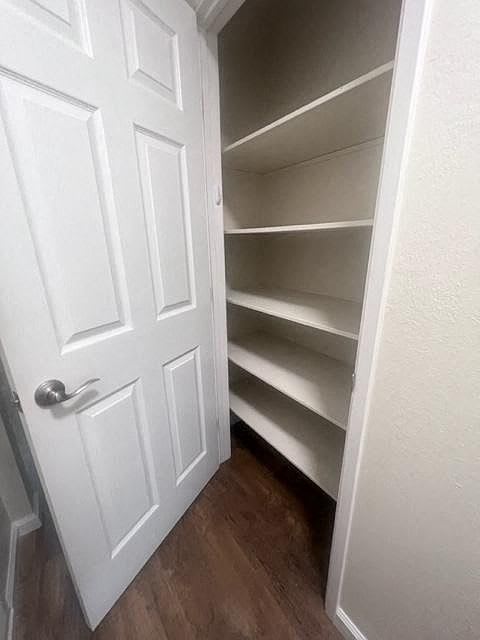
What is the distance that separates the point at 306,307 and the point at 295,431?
0.65 metres

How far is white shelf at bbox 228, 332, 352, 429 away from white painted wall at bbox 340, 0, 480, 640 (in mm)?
293

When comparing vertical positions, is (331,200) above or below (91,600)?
above

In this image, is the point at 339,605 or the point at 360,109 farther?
the point at 339,605

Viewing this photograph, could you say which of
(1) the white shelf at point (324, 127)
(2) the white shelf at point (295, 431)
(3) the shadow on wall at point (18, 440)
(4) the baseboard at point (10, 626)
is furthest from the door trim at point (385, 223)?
(3) the shadow on wall at point (18, 440)

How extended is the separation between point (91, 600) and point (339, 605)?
864mm

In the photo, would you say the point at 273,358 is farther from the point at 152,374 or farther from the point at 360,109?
the point at 360,109

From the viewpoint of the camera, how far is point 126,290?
83 centimetres

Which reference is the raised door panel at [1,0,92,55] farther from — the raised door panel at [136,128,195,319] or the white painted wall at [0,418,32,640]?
the white painted wall at [0,418,32,640]

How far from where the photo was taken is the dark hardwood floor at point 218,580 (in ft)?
3.07

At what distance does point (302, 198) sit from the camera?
4.39 ft

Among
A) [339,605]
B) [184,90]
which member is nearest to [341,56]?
[184,90]

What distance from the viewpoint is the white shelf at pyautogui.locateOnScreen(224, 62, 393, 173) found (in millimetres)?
699

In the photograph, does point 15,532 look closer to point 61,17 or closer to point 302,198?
point 61,17

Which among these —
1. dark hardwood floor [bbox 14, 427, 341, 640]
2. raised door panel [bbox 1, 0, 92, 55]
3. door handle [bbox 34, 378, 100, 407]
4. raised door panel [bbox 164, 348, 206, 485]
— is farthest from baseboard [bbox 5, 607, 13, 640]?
raised door panel [bbox 1, 0, 92, 55]
